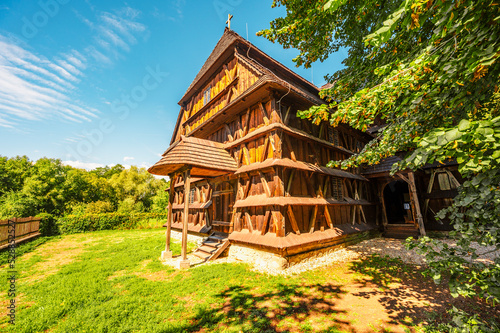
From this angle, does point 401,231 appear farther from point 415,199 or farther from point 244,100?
point 244,100

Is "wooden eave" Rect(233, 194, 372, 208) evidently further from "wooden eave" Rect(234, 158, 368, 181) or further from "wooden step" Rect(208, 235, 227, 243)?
"wooden step" Rect(208, 235, 227, 243)

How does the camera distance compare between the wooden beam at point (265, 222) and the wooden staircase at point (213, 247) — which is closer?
the wooden beam at point (265, 222)

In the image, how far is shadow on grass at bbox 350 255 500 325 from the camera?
Answer: 3956mm

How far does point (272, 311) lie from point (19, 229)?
1826 centimetres

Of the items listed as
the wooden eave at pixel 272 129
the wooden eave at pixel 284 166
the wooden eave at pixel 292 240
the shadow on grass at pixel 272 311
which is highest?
the wooden eave at pixel 272 129

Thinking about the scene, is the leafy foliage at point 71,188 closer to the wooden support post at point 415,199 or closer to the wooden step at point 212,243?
the wooden step at point 212,243

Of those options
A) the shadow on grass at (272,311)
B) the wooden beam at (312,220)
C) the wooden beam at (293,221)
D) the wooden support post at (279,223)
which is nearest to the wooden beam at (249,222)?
the wooden support post at (279,223)

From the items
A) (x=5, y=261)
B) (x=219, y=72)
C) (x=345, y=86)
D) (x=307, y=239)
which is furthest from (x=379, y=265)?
(x=5, y=261)

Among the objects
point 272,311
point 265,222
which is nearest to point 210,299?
point 272,311

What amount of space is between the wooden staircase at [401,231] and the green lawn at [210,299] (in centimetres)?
543

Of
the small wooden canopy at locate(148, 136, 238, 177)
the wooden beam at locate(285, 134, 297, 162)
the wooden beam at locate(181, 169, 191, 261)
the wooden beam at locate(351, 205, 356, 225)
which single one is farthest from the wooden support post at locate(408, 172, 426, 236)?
the wooden beam at locate(181, 169, 191, 261)

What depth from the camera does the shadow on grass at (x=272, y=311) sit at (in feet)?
12.3

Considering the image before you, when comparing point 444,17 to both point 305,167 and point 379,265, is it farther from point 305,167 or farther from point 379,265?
point 379,265

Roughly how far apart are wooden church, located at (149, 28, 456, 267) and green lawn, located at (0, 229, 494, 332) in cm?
137
